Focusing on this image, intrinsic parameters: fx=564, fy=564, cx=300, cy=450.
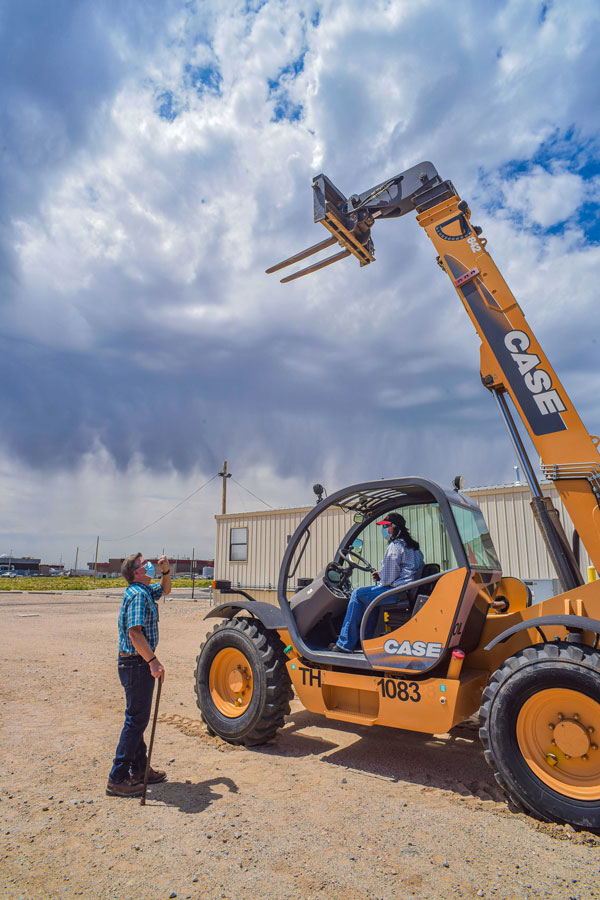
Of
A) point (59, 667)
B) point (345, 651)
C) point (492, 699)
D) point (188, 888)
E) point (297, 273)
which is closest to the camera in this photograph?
point (188, 888)

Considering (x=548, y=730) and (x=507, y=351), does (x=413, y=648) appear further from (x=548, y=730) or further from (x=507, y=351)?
(x=507, y=351)

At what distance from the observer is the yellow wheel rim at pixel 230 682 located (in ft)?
19.1

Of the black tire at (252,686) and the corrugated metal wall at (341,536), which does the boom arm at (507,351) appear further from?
the black tire at (252,686)

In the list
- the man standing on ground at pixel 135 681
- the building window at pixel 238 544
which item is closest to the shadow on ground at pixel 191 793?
the man standing on ground at pixel 135 681

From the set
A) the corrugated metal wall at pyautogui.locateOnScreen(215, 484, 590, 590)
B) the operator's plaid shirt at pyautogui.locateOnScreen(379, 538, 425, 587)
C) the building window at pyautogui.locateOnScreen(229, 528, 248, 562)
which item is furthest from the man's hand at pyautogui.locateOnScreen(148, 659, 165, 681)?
the building window at pyautogui.locateOnScreen(229, 528, 248, 562)

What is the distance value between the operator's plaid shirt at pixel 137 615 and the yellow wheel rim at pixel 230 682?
5.09 ft

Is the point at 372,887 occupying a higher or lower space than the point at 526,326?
lower

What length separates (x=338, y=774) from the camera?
4797 millimetres

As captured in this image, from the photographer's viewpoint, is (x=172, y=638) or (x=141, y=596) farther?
(x=172, y=638)

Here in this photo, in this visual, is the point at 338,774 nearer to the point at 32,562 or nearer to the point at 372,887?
the point at 372,887

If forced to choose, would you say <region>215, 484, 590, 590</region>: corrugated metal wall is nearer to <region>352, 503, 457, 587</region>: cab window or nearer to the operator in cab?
<region>352, 503, 457, 587</region>: cab window

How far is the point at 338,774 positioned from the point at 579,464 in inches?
130

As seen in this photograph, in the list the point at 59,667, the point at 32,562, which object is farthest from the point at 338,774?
the point at 32,562

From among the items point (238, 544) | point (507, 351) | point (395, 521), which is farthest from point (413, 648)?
point (238, 544)
